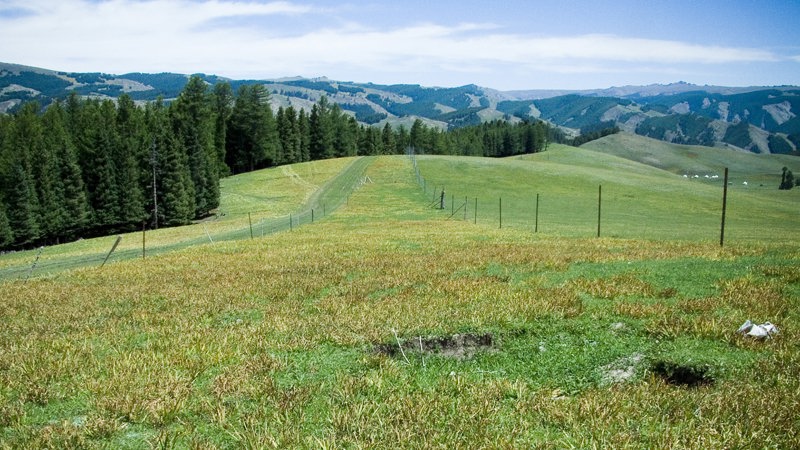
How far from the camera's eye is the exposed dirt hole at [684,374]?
295 inches

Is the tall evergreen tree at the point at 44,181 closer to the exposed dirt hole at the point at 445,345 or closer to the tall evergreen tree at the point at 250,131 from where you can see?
the tall evergreen tree at the point at 250,131

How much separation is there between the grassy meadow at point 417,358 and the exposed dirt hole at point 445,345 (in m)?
0.03

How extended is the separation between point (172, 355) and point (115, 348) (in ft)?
5.20

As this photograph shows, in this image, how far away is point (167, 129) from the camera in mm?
78812

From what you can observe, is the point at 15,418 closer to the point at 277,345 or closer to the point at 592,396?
the point at 277,345

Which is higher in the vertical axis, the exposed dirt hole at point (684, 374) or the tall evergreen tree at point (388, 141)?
the tall evergreen tree at point (388, 141)

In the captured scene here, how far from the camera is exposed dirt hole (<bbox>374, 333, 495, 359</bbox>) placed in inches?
352

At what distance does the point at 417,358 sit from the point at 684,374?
13.7ft

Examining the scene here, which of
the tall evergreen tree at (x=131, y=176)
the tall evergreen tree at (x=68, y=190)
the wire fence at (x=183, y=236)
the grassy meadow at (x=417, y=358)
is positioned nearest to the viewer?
the grassy meadow at (x=417, y=358)

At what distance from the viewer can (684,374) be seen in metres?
7.70

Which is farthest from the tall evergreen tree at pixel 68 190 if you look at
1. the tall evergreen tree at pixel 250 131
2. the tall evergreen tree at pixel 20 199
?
the tall evergreen tree at pixel 250 131

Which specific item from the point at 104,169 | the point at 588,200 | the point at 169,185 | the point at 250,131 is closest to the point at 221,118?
the point at 250,131

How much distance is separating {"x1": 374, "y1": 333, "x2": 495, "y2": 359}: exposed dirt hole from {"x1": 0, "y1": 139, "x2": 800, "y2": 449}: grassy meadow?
30mm

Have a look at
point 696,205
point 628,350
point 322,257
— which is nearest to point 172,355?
point 628,350
